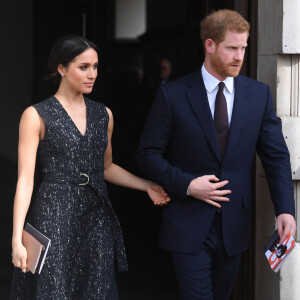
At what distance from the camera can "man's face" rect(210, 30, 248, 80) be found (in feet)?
12.7

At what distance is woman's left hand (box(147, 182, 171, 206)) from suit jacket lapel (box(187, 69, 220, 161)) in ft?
1.12

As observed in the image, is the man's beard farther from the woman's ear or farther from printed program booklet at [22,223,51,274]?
printed program booklet at [22,223,51,274]

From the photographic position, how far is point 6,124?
8508mm

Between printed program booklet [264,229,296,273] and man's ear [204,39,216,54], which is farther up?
man's ear [204,39,216,54]

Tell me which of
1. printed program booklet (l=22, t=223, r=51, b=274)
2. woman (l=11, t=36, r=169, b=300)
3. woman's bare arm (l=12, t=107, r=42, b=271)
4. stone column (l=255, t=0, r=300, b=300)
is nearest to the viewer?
printed program booklet (l=22, t=223, r=51, b=274)

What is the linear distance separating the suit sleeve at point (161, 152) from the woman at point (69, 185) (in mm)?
221

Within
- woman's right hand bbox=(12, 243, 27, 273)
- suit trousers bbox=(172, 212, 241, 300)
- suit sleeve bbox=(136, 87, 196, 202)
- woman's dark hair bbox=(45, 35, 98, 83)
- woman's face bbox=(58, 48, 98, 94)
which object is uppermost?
woman's dark hair bbox=(45, 35, 98, 83)

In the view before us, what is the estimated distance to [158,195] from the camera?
4066 millimetres

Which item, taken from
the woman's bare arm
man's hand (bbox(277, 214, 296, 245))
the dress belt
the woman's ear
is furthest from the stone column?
the woman's bare arm

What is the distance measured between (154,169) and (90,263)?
1.84ft

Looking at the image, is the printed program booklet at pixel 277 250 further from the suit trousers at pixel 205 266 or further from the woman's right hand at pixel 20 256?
the woman's right hand at pixel 20 256

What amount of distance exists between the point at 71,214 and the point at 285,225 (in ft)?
3.52

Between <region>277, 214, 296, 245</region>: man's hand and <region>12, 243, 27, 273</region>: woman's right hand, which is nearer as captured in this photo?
<region>12, 243, 27, 273</region>: woman's right hand

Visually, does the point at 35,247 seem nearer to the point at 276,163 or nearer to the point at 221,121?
the point at 221,121
